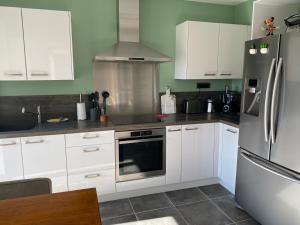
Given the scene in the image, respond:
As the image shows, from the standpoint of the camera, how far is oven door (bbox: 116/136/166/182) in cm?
263

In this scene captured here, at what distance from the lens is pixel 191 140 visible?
2.87m

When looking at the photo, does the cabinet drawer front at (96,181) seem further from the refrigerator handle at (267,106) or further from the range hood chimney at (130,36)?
the refrigerator handle at (267,106)

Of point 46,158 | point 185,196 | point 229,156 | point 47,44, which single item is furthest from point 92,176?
point 229,156

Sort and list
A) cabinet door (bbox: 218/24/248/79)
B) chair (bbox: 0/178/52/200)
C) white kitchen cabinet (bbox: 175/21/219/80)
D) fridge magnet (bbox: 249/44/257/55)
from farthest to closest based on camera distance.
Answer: cabinet door (bbox: 218/24/248/79) → white kitchen cabinet (bbox: 175/21/219/80) → fridge magnet (bbox: 249/44/257/55) → chair (bbox: 0/178/52/200)

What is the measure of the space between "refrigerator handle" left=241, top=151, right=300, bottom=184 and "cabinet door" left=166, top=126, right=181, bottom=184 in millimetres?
747

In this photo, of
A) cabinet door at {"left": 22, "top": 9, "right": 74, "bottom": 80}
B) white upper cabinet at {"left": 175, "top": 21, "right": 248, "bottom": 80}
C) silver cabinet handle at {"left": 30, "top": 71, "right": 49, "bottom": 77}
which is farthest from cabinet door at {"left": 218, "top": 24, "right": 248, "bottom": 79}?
silver cabinet handle at {"left": 30, "top": 71, "right": 49, "bottom": 77}

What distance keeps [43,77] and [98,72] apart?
697 mm

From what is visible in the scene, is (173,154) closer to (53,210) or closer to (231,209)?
(231,209)

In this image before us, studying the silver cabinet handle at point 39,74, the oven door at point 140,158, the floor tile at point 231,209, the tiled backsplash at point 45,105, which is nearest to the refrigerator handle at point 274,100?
the floor tile at point 231,209

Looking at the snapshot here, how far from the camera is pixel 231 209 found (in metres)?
2.54

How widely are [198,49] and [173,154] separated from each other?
1.38 meters

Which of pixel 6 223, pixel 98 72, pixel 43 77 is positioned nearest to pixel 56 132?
pixel 43 77

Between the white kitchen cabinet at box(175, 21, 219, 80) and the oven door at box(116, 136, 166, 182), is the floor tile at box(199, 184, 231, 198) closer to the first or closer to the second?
the oven door at box(116, 136, 166, 182)

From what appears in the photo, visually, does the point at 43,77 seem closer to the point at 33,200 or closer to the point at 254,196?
the point at 33,200
